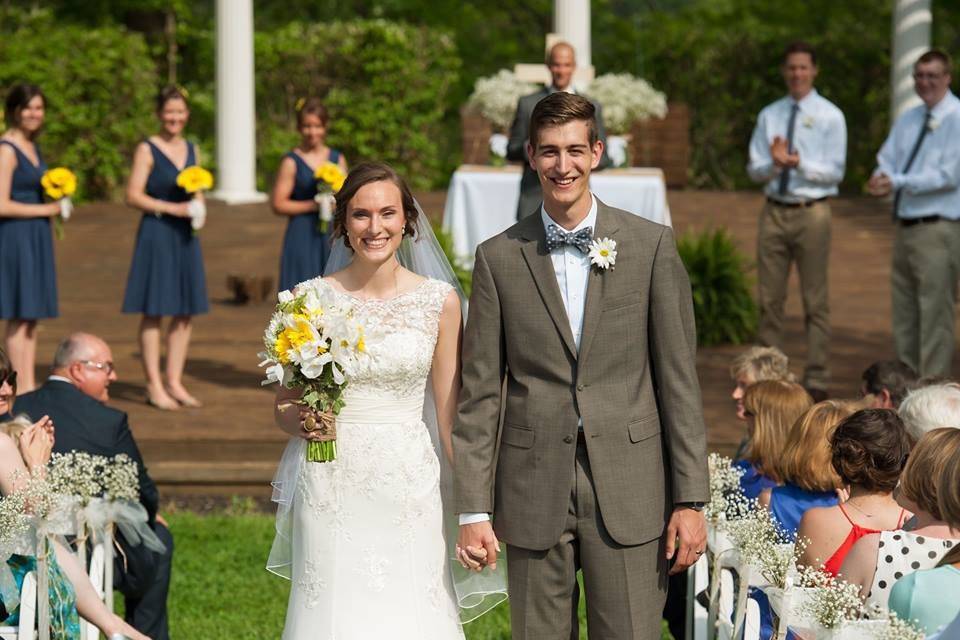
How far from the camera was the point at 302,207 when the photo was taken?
9.20 m

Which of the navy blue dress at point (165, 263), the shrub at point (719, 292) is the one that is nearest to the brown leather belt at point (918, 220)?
the shrub at point (719, 292)

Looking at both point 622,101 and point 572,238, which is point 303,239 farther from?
point 572,238

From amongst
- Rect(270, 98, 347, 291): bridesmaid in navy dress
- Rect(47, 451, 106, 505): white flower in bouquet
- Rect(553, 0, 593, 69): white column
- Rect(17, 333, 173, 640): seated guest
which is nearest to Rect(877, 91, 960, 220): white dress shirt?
Rect(270, 98, 347, 291): bridesmaid in navy dress

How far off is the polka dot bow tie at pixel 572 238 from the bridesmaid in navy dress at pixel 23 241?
5.47 m

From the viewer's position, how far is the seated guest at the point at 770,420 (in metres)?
5.54

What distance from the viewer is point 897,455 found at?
4668 mm

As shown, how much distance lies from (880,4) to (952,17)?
2.45 metres

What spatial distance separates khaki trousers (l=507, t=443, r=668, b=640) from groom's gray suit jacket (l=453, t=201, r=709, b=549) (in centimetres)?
5

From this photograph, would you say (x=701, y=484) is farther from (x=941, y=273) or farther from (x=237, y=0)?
(x=237, y=0)

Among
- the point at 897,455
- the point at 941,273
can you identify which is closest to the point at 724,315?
the point at 941,273

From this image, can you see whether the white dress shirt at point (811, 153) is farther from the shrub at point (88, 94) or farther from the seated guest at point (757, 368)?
the shrub at point (88, 94)

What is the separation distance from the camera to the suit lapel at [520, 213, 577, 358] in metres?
4.21

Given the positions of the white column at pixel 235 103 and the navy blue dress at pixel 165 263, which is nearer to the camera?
the navy blue dress at pixel 165 263

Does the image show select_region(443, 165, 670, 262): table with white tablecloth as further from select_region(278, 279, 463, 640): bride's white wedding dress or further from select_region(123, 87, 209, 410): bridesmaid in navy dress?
select_region(278, 279, 463, 640): bride's white wedding dress
